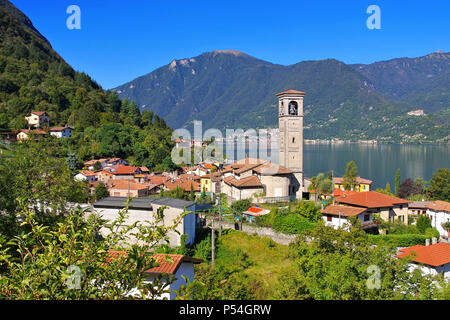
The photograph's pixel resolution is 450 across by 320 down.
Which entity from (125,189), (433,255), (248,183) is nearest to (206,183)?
(125,189)

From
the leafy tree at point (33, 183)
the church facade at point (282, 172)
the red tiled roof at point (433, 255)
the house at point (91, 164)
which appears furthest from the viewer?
the house at point (91, 164)

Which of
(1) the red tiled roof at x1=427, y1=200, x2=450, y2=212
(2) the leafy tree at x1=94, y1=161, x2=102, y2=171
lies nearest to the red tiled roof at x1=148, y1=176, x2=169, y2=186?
(2) the leafy tree at x1=94, y1=161, x2=102, y2=171

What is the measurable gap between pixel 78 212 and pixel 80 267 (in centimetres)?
72

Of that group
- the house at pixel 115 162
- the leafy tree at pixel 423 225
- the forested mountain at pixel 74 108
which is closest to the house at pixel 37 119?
the forested mountain at pixel 74 108

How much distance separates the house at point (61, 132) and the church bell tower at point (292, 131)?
98.6 ft

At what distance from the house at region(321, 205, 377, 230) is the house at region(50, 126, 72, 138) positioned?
118 ft

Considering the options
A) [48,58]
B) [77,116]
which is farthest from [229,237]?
[48,58]

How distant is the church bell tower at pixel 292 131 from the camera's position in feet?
88.2

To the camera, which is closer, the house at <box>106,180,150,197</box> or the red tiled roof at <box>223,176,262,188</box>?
the red tiled roof at <box>223,176,262,188</box>

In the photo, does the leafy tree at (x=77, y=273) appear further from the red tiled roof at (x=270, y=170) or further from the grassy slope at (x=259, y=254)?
the red tiled roof at (x=270, y=170)

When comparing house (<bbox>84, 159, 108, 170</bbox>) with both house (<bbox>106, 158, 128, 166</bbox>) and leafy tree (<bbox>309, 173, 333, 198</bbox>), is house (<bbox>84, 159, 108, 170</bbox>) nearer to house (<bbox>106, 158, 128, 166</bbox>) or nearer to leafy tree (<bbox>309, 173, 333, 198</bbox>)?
house (<bbox>106, 158, 128, 166</bbox>)

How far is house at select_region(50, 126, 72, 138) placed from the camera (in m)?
42.7

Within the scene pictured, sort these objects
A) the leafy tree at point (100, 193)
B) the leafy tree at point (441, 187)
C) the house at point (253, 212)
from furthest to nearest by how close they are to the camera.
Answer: the leafy tree at point (441, 187) → the leafy tree at point (100, 193) → the house at point (253, 212)
